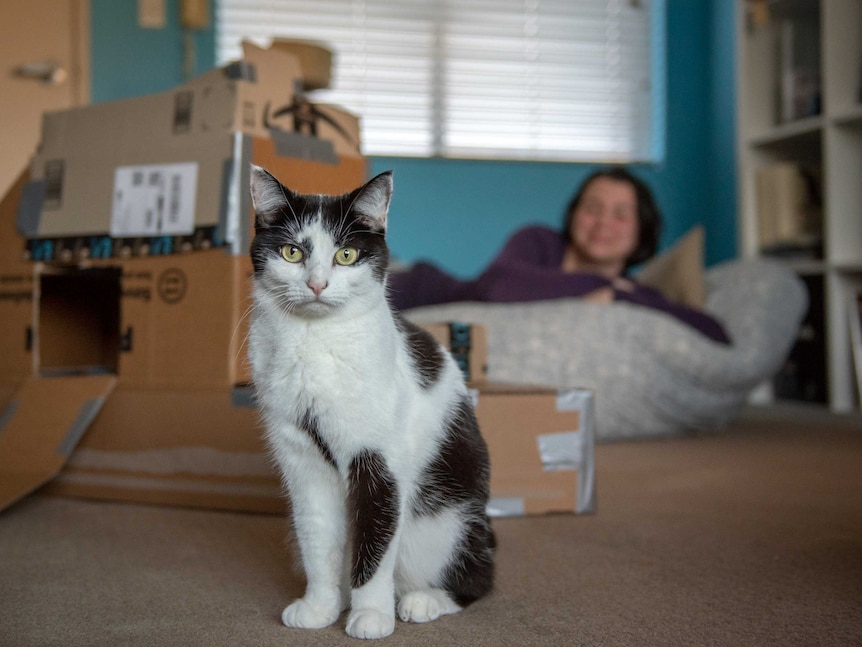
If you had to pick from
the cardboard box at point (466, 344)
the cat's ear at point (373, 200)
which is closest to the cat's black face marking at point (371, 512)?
the cat's ear at point (373, 200)

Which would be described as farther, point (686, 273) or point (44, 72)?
point (44, 72)

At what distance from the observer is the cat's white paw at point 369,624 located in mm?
875

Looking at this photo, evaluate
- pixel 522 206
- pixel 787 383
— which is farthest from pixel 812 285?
pixel 522 206

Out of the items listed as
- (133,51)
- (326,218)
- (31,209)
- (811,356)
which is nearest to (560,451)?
(326,218)

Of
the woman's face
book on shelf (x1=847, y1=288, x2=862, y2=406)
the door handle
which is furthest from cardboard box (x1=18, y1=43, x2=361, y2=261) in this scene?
book on shelf (x1=847, y1=288, x2=862, y2=406)

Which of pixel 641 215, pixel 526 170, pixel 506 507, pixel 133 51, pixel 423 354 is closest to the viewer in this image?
pixel 423 354

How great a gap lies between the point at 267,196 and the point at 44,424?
0.95 metres

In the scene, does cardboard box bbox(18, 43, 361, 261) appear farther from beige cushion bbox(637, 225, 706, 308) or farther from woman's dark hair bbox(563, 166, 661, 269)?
beige cushion bbox(637, 225, 706, 308)

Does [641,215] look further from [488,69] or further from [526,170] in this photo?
[488,69]

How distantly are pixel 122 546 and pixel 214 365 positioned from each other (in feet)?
1.27

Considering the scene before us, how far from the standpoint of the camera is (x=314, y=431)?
90 centimetres

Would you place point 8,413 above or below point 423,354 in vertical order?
below

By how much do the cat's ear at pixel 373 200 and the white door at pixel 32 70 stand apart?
2.56 m

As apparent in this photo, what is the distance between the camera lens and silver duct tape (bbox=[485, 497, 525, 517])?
1488mm
